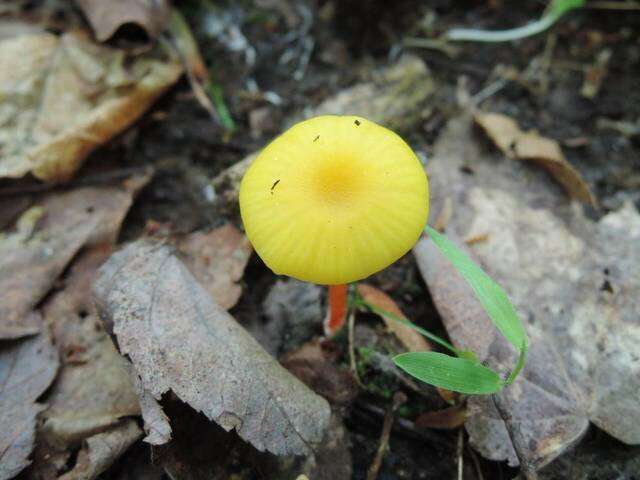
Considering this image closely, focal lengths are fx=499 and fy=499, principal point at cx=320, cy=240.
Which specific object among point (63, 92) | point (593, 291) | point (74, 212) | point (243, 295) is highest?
point (63, 92)

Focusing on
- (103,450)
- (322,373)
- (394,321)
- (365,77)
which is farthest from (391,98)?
(103,450)

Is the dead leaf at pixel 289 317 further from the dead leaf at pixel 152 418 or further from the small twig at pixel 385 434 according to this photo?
the dead leaf at pixel 152 418

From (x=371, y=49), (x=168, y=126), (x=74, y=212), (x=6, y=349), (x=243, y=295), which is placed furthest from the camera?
(x=371, y=49)

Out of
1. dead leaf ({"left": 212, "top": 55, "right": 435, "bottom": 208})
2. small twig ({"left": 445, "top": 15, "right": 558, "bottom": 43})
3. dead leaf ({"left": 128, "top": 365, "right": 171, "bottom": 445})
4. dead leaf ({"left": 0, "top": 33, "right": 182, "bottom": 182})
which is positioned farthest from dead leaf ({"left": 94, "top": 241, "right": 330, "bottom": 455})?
Answer: small twig ({"left": 445, "top": 15, "right": 558, "bottom": 43})

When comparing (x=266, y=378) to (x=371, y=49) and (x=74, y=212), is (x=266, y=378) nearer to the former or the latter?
(x=74, y=212)

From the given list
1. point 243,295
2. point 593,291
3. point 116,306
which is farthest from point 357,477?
point 593,291

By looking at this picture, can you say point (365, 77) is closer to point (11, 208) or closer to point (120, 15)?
point (120, 15)
